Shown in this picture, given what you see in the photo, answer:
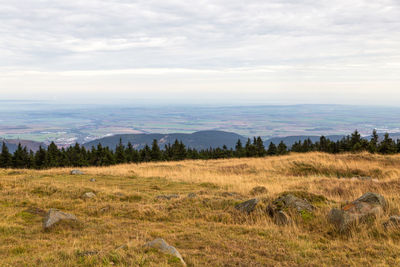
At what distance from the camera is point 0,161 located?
1953 inches

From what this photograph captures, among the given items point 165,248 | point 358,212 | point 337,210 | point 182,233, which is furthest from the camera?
point 358,212

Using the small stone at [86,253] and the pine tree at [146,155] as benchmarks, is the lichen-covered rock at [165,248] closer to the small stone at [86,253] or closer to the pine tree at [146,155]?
the small stone at [86,253]

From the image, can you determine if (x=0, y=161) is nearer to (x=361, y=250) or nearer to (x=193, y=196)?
(x=193, y=196)

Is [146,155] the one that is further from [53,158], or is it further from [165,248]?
[165,248]

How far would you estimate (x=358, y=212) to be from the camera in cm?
788

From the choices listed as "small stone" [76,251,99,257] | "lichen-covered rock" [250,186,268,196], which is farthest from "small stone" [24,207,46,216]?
"lichen-covered rock" [250,186,268,196]

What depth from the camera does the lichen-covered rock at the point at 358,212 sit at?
730cm

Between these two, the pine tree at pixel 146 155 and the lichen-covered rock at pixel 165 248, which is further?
the pine tree at pixel 146 155

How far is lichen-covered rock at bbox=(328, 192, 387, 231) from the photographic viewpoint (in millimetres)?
7302

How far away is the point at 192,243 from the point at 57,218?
13.7ft

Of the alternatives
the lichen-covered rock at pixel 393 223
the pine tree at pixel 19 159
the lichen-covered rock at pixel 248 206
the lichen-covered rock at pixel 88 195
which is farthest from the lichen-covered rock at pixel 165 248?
the pine tree at pixel 19 159

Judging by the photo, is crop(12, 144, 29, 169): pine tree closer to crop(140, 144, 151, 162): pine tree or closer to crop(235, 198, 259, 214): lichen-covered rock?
crop(140, 144, 151, 162): pine tree

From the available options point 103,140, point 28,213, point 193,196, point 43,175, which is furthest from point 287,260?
point 103,140

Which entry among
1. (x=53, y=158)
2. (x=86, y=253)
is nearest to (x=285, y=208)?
(x=86, y=253)
